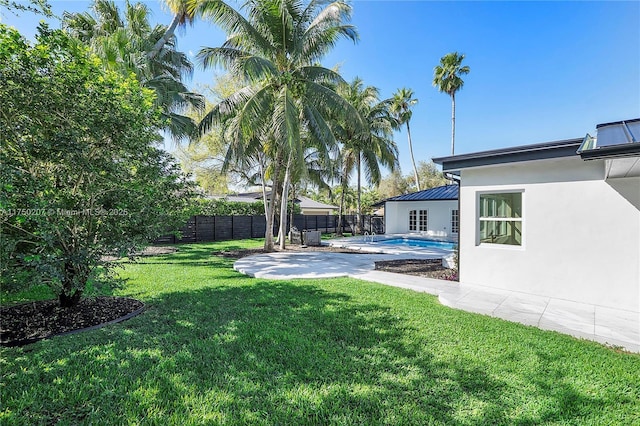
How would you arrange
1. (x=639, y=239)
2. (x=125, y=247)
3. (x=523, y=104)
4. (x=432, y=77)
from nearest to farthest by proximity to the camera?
1. (x=125, y=247)
2. (x=639, y=239)
3. (x=523, y=104)
4. (x=432, y=77)

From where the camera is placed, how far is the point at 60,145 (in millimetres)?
3805

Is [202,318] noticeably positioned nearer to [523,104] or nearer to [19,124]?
[19,124]

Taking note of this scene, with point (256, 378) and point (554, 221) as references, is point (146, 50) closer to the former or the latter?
point (256, 378)

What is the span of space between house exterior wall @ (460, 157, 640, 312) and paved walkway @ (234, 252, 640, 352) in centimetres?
28

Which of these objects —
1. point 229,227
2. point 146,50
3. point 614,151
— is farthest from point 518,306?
point 229,227

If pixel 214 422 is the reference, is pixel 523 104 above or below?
above

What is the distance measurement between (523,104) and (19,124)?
21.3 m

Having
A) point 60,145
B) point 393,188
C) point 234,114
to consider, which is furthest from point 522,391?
point 393,188

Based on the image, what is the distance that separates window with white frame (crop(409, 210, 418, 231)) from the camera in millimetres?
21891

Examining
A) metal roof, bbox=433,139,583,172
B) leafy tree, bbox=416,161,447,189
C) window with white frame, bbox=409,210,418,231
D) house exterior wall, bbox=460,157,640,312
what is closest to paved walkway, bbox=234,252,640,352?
house exterior wall, bbox=460,157,640,312

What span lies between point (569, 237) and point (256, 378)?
6.23 meters

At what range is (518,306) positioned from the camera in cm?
528

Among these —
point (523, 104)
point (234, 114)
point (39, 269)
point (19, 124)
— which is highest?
point (523, 104)

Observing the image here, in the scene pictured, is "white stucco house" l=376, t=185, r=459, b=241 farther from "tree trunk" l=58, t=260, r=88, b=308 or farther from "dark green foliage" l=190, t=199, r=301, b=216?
"tree trunk" l=58, t=260, r=88, b=308
